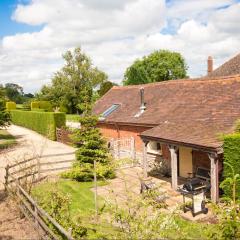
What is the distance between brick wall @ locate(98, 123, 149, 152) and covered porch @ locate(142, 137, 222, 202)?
143cm

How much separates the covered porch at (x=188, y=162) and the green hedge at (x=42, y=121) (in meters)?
11.6

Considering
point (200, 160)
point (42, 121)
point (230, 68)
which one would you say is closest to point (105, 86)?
point (42, 121)

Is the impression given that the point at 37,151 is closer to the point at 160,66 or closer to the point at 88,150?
the point at 88,150

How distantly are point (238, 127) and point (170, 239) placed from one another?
28.5 feet

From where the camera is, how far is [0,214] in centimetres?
1350

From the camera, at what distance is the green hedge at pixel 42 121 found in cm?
3509

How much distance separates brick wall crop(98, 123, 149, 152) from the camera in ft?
75.2

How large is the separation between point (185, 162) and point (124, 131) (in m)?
6.76

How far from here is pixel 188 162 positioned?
18.5 meters

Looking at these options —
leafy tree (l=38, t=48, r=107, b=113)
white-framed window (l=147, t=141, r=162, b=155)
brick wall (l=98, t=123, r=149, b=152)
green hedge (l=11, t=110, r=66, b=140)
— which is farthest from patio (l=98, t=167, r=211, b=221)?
leafy tree (l=38, t=48, r=107, b=113)

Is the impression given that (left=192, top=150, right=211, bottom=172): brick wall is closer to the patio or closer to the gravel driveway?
the patio

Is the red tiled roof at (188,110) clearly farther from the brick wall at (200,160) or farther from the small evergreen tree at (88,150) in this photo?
the small evergreen tree at (88,150)

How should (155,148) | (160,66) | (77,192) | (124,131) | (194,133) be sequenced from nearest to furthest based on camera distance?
(194,133) < (77,192) < (155,148) < (124,131) < (160,66)

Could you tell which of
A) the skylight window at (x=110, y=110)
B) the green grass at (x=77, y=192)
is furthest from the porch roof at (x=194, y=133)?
the skylight window at (x=110, y=110)
